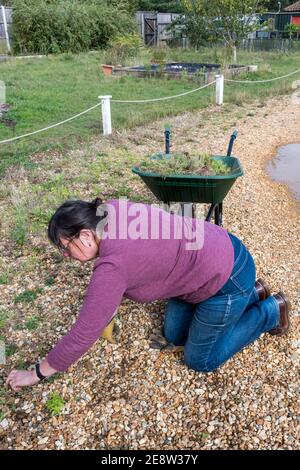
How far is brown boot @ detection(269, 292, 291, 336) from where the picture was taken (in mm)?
2908

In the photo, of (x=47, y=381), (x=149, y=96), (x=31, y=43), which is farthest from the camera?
(x=31, y=43)

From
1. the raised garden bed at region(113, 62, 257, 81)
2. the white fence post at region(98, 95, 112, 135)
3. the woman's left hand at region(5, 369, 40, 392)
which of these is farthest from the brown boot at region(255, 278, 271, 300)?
the raised garden bed at region(113, 62, 257, 81)

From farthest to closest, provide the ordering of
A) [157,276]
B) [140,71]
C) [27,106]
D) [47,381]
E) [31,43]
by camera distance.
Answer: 1. [31,43]
2. [140,71]
3. [27,106]
4. [47,381]
5. [157,276]

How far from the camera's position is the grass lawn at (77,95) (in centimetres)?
785

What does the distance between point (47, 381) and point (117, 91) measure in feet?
33.3

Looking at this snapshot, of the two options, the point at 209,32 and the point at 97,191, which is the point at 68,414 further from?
the point at 209,32

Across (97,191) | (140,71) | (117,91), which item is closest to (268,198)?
(97,191)

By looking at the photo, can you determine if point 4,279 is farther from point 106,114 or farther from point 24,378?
point 106,114

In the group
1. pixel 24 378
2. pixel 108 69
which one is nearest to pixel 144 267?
pixel 24 378

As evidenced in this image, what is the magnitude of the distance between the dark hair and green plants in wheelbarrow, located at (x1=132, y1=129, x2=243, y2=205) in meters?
1.67

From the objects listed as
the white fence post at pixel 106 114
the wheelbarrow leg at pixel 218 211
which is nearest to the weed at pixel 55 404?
the wheelbarrow leg at pixel 218 211

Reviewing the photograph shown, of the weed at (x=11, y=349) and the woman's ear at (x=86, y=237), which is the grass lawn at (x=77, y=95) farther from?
the woman's ear at (x=86, y=237)

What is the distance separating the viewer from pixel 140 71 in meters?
14.1

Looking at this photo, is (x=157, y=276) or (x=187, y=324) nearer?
(x=157, y=276)
